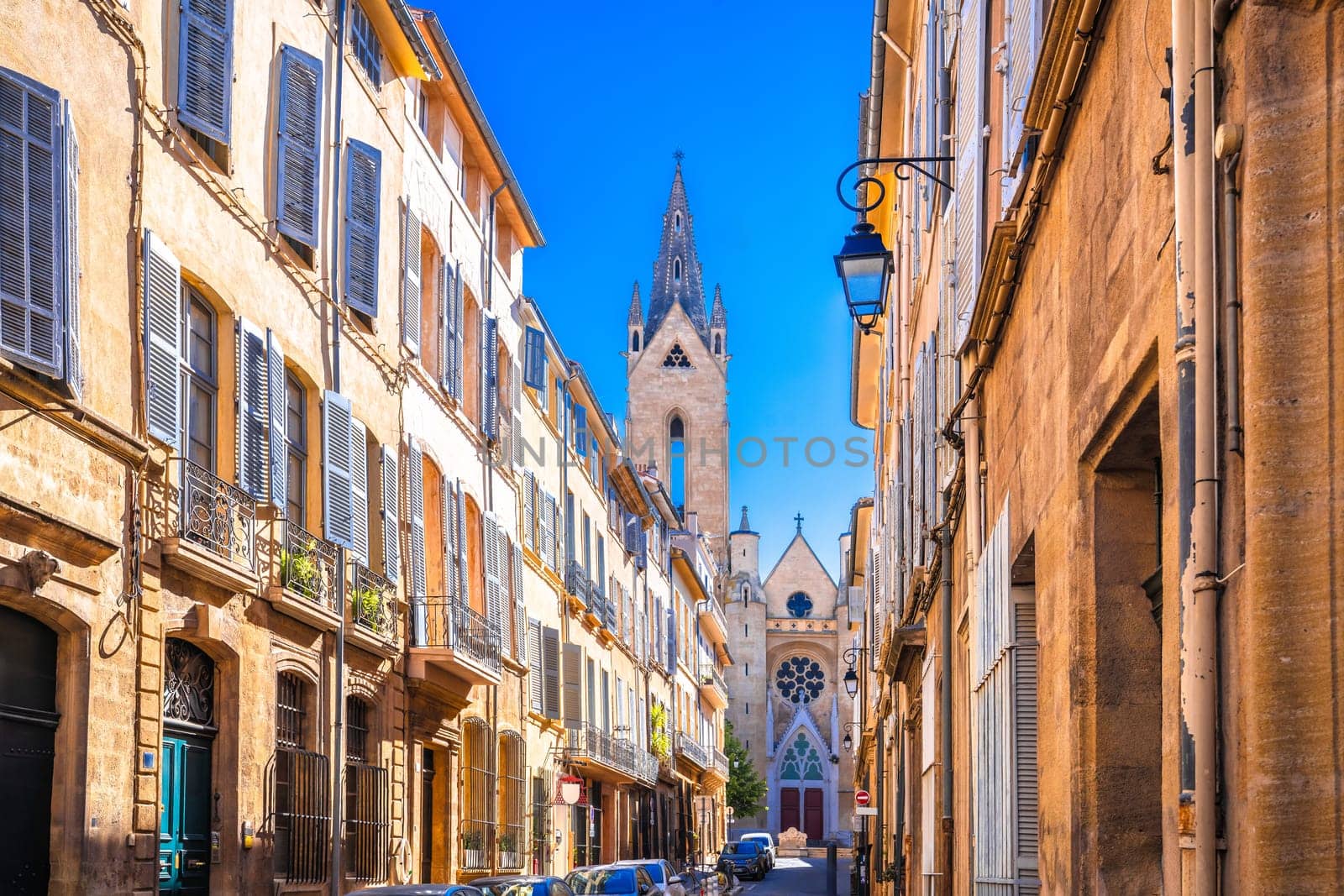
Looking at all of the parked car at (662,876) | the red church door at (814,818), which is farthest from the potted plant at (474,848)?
the red church door at (814,818)

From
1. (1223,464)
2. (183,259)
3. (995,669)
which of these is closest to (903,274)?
(183,259)

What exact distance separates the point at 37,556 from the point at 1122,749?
7511 millimetres

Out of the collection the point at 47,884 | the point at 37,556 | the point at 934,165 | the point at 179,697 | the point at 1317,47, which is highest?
the point at 934,165

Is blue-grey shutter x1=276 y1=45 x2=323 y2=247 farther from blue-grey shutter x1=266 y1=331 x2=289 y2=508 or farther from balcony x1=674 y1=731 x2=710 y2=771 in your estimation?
balcony x1=674 y1=731 x2=710 y2=771

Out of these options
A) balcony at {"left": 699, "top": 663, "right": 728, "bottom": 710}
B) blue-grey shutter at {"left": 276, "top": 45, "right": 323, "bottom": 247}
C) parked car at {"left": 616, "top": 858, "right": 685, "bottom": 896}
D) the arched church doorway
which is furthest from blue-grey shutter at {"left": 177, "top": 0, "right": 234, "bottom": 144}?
balcony at {"left": 699, "top": 663, "right": 728, "bottom": 710}

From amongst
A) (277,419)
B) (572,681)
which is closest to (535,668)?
(572,681)

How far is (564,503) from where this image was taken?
34781mm

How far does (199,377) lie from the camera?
1512cm

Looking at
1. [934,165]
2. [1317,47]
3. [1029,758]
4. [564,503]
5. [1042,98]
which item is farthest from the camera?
[564,503]

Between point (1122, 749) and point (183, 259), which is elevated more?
point (183, 259)

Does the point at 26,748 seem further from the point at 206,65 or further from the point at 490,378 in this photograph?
the point at 490,378

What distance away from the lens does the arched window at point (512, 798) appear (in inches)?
1070

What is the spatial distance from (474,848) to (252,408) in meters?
10.9

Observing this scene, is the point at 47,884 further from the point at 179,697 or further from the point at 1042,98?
the point at 1042,98
